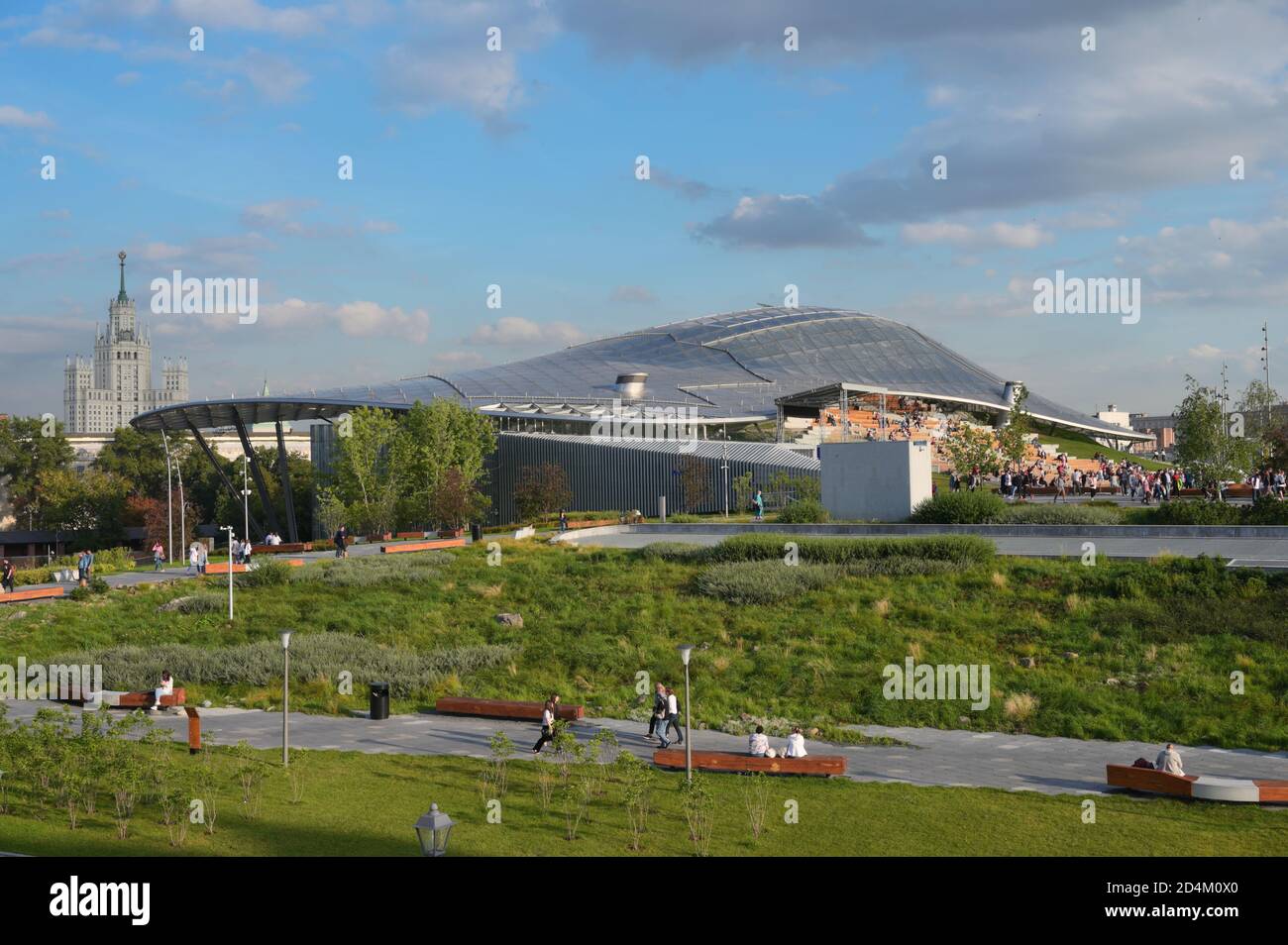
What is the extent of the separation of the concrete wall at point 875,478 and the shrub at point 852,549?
4816mm

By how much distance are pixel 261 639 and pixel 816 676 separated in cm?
1261

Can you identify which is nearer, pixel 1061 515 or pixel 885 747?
pixel 885 747

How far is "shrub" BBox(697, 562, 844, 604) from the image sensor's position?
2689 cm

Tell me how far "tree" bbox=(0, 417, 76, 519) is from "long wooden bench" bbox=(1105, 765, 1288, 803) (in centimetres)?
9176

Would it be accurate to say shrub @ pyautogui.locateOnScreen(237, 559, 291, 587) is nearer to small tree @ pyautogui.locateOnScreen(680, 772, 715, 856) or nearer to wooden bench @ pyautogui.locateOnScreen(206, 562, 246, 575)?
wooden bench @ pyautogui.locateOnScreen(206, 562, 246, 575)

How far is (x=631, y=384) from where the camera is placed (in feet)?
234

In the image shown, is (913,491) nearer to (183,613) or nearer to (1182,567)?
(1182,567)

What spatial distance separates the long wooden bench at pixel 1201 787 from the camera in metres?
14.0

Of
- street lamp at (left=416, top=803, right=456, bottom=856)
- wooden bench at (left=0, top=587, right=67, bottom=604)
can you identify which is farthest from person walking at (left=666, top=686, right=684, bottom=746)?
wooden bench at (left=0, top=587, right=67, bottom=604)

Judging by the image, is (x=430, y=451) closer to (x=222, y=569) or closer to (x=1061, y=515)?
(x=222, y=569)

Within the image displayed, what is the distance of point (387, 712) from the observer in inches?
806

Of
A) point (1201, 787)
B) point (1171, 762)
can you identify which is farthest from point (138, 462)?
point (1201, 787)

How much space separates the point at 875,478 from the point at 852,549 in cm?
772
